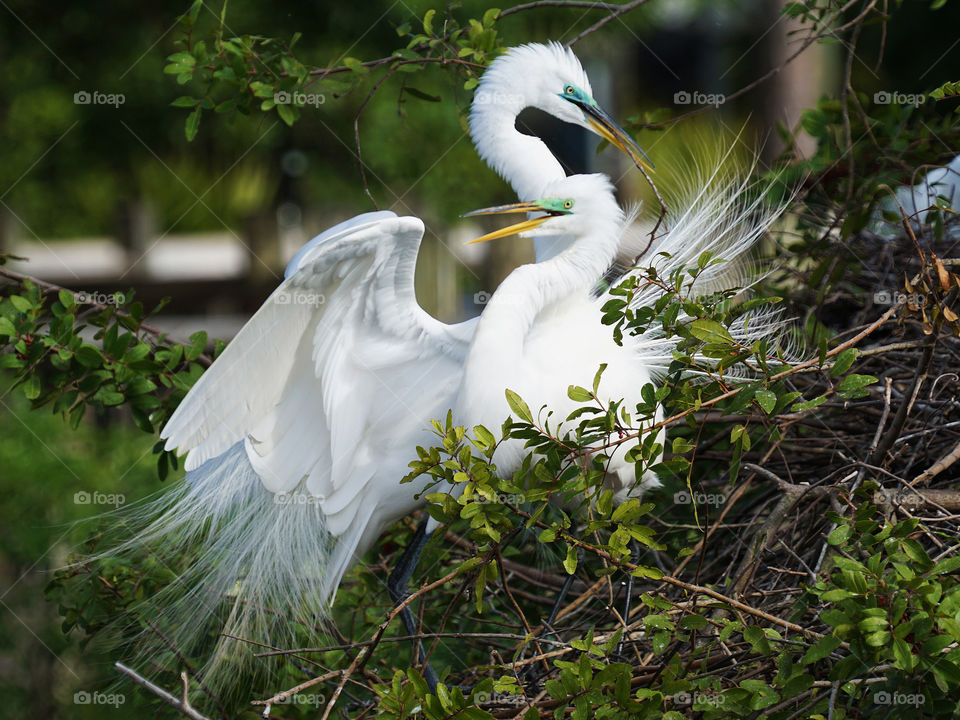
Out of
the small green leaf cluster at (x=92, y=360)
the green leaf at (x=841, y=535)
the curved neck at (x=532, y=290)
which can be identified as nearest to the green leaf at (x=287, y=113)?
the small green leaf cluster at (x=92, y=360)

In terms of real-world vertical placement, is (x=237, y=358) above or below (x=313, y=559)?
above

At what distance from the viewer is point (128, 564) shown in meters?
2.21

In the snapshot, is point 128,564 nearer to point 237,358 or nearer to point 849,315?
point 237,358

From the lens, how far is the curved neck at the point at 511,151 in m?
2.31

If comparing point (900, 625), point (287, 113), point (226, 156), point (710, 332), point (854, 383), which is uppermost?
point (226, 156)

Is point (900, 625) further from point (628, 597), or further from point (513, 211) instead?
point (513, 211)

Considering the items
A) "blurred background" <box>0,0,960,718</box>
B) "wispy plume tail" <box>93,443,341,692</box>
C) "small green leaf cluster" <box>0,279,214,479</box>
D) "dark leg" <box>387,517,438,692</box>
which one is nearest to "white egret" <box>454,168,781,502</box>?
"dark leg" <box>387,517,438,692</box>

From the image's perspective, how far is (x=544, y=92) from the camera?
2488mm

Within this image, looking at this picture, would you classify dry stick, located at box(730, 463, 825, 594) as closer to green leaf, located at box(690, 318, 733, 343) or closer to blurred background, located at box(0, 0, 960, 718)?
green leaf, located at box(690, 318, 733, 343)

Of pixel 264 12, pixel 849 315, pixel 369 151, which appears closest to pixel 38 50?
pixel 264 12

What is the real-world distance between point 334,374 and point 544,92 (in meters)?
0.95

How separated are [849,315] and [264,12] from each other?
14.7 feet

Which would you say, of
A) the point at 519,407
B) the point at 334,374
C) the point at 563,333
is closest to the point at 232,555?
the point at 334,374

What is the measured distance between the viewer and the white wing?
1876 millimetres
